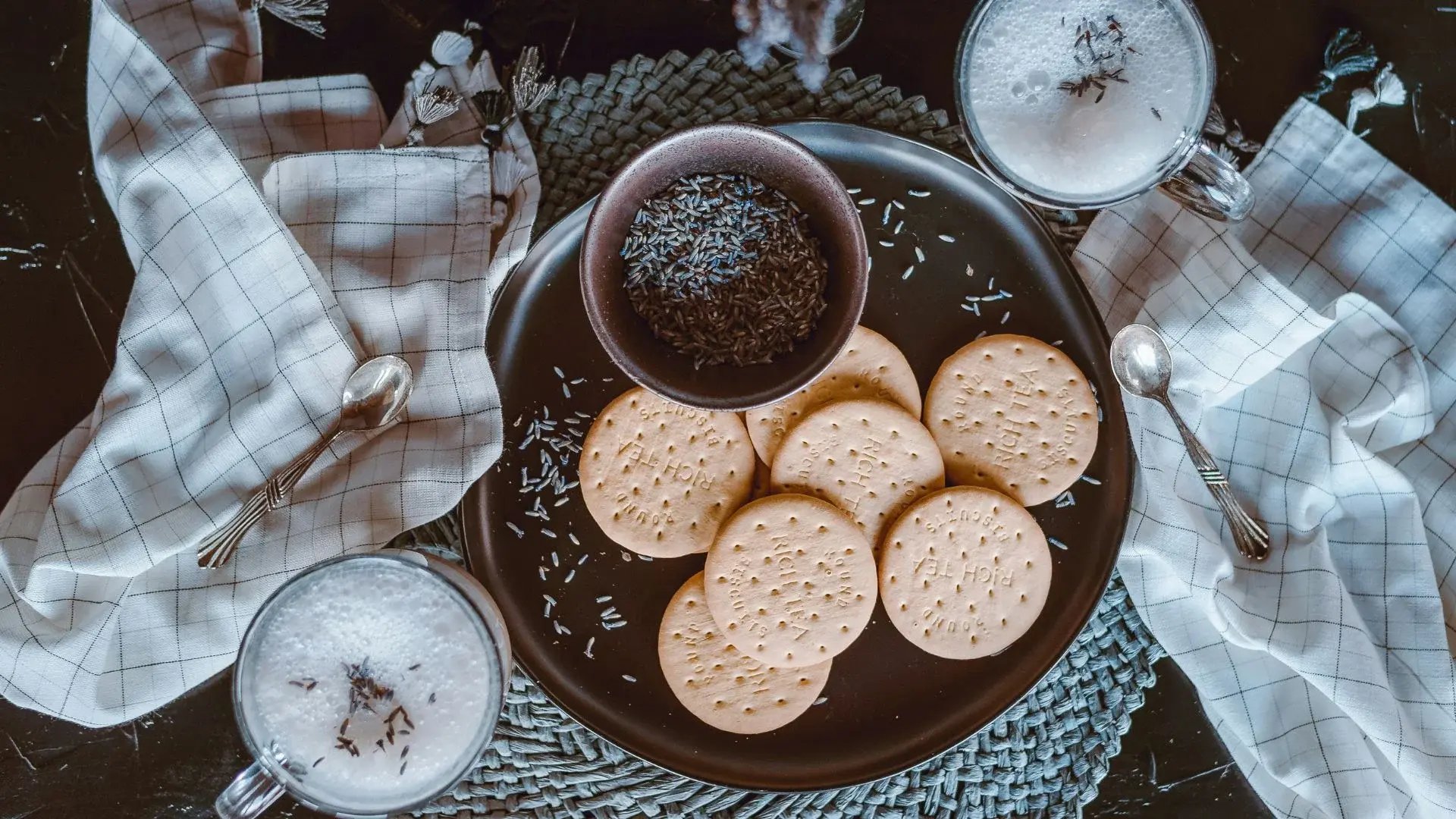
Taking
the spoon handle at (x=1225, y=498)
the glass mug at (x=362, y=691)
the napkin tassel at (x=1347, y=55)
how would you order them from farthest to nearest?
1. the napkin tassel at (x=1347, y=55)
2. the spoon handle at (x=1225, y=498)
3. the glass mug at (x=362, y=691)

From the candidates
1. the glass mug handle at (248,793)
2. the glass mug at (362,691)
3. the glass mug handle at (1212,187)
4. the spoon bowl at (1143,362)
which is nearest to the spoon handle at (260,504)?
the glass mug at (362,691)

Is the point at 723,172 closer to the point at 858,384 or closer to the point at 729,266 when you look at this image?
the point at 729,266

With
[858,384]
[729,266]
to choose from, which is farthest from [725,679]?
[729,266]

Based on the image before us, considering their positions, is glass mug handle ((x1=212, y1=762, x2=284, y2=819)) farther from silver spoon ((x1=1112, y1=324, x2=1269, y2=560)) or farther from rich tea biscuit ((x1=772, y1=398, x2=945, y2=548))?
silver spoon ((x1=1112, y1=324, x2=1269, y2=560))

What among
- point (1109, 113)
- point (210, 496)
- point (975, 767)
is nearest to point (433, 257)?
point (210, 496)

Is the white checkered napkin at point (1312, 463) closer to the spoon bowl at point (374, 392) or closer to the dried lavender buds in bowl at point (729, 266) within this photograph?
the dried lavender buds in bowl at point (729, 266)

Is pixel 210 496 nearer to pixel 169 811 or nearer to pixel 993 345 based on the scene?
pixel 169 811

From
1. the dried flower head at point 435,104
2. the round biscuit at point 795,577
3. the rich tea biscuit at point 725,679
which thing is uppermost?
the dried flower head at point 435,104
